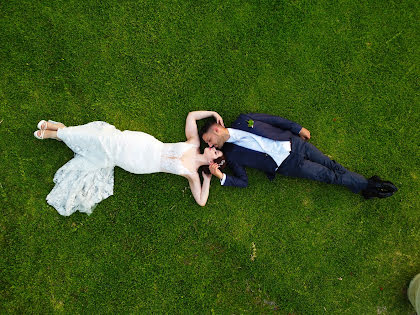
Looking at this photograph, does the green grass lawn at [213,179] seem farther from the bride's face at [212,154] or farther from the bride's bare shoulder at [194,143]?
the bride's face at [212,154]

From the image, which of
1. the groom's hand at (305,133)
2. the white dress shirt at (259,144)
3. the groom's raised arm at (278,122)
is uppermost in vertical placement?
the groom's raised arm at (278,122)

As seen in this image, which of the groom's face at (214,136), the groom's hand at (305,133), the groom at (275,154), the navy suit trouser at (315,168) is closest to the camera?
the groom's face at (214,136)

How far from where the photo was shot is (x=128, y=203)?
4672 millimetres

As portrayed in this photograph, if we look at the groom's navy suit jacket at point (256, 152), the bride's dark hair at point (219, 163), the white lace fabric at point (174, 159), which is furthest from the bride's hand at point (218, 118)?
the white lace fabric at point (174, 159)

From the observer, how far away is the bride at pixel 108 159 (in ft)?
13.5

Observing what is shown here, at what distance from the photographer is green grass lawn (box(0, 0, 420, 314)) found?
4531 mm

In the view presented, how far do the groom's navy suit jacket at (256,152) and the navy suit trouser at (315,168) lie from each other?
0.19 meters

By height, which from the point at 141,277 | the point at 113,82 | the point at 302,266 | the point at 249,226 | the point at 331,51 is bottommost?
the point at 141,277

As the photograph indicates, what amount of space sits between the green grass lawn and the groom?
1.20 feet

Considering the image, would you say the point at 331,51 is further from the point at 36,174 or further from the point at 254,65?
the point at 36,174

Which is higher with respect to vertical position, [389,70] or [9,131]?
[389,70]

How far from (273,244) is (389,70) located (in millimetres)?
3763

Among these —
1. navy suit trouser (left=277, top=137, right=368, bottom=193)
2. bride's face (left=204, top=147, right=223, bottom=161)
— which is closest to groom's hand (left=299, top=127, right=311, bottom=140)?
navy suit trouser (left=277, top=137, right=368, bottom=193)

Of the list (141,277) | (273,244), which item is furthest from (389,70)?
(141,277)
